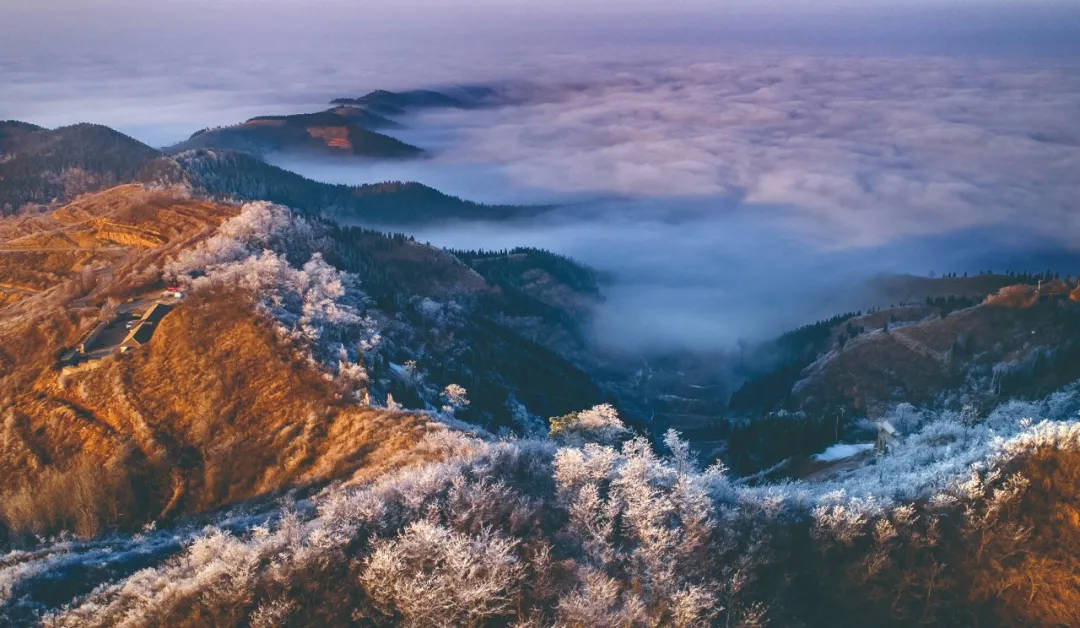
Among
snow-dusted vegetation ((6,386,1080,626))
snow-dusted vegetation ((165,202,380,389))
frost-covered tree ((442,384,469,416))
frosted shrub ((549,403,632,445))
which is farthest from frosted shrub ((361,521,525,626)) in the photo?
frost-covered tree ((442,384,469,416))

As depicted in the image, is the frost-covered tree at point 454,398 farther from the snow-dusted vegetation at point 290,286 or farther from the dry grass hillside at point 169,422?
the dry grass hillside at point 169,422

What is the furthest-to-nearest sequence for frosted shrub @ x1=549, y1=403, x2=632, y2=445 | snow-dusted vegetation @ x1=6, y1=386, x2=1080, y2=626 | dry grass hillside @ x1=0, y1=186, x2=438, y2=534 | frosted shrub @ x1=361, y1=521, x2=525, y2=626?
1. frosted shrub @ x1=549, y1=403, x2=632, y2=445
2. dry grass hillside @ x1=0, y1=186, x2=438, y2=534
3. snow-dusted vegetation @ x1=6, y1=386, x2=1080, y2=626
4. frosted shrub @ x1=361, y1=521, x2=525, y2=626

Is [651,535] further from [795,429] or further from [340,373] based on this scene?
[795,429]

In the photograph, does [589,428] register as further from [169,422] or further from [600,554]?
[169,422]

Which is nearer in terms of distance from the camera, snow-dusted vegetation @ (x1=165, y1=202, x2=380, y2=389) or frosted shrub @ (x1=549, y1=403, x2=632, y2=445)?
frosted shrub @ (x1=549, y1=403, x2=632, y2=445)

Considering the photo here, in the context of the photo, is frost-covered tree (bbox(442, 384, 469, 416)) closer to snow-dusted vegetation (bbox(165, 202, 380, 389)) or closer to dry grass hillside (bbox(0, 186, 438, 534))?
snow-dusted vegetation (bbox(165, 202, 380, 389))

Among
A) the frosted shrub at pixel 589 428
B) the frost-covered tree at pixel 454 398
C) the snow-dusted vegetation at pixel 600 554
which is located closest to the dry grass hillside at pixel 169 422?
the snow-dusted vegetation at pixel 600 554

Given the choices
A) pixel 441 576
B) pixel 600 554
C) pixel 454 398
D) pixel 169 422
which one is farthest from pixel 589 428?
pixel 169 422
